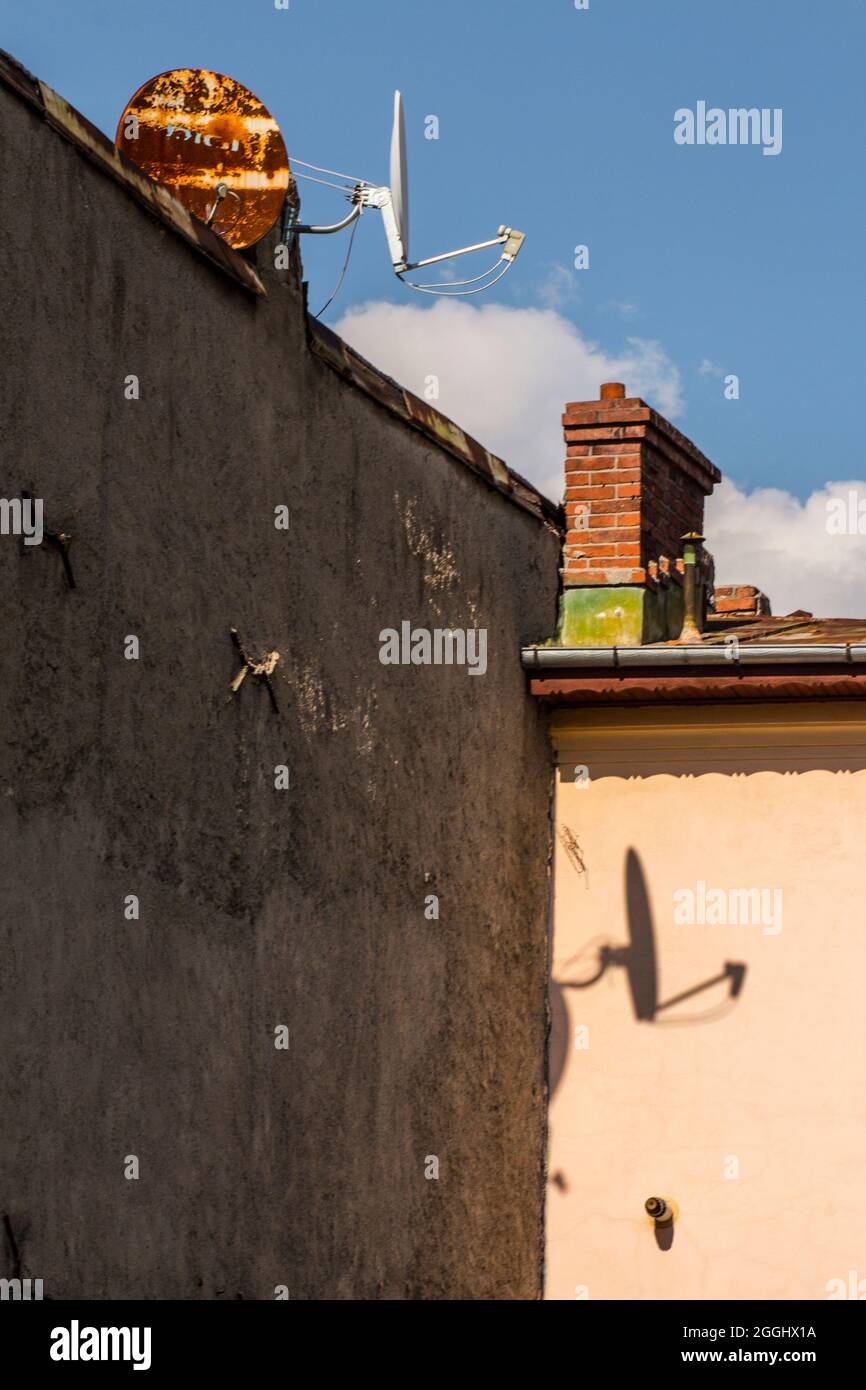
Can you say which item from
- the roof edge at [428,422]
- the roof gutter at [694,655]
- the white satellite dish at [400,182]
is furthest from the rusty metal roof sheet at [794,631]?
the white satellite dish at [400,182]

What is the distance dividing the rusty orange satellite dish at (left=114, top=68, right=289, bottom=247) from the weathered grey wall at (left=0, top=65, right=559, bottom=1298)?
320mm

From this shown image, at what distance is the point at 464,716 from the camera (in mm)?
8562

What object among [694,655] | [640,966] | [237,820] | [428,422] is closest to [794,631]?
[694,655]

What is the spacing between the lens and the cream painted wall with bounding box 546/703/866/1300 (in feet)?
28.6

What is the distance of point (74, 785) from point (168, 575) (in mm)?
893

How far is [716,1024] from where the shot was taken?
896cm

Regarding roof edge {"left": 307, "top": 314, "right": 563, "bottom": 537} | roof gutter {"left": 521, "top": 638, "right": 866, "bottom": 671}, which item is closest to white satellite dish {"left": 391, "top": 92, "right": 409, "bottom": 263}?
roof edge {"left": 307, "top": 314, "right": 563, "bottom": 537}

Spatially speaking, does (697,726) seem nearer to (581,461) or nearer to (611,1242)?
(581,461)

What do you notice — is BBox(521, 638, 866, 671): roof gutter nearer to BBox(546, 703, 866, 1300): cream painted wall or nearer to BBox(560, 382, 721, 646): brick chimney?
BBox(546, 703, 866, 1300): cream painted wall

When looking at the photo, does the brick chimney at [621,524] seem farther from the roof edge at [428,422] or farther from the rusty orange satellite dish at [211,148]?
the rusty orange satellite dish at [211,148]

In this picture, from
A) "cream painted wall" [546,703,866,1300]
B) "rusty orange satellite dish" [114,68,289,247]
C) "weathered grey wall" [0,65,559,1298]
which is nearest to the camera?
"weathered grey wall" [0,65,559,1298]

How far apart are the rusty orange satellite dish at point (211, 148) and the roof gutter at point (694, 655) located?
2.93 m

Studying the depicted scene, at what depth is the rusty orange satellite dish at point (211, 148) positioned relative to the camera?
6918 mm
